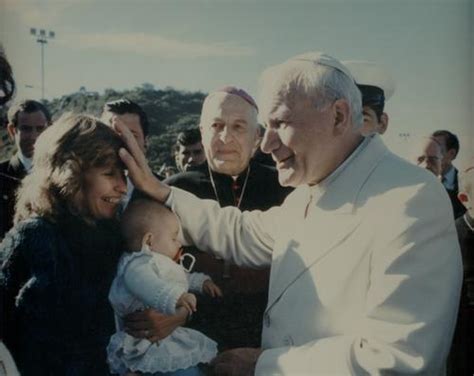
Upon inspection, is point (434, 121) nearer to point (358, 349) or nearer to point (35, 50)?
point (358, 349)

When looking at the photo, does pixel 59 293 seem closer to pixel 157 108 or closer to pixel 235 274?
pixel 235 274

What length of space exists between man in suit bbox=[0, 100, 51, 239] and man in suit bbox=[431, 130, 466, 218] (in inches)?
67.6

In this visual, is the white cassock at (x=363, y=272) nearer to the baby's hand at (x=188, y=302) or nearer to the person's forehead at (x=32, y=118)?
the baby's hand at (x=188, y=302)

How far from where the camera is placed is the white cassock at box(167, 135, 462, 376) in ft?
6.38

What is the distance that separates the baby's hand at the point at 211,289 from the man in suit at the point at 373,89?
3.00ft

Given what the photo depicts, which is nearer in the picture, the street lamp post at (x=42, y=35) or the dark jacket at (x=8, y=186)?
the dark jacket at (x=8, y=186)

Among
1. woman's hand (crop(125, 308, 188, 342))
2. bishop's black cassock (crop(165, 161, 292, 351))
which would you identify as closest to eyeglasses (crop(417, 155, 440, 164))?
bishop's black cassock (crop(165, 161, 292, 351))

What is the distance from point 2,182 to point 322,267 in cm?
139

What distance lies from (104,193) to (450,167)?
59.1 inches

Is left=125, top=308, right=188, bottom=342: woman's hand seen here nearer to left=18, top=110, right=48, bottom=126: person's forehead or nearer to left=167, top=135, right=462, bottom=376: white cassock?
left=167, top=135, right=462, bottom=376: white cassock

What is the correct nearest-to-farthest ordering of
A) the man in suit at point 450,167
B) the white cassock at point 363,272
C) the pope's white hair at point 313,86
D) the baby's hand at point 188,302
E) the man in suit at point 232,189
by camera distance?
1. the white cassock at point 363,272
2. the pope's white hair at point 313,86
3. the baby's hand at point 188,302
4. the man in suit at point 232,189
5. the man in suit at point 450,167

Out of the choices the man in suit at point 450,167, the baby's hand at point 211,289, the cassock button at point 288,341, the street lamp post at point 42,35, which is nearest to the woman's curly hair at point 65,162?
the street lamp post at point 42,35

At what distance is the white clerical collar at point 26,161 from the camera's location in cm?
234

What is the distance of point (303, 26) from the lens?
2.53m
